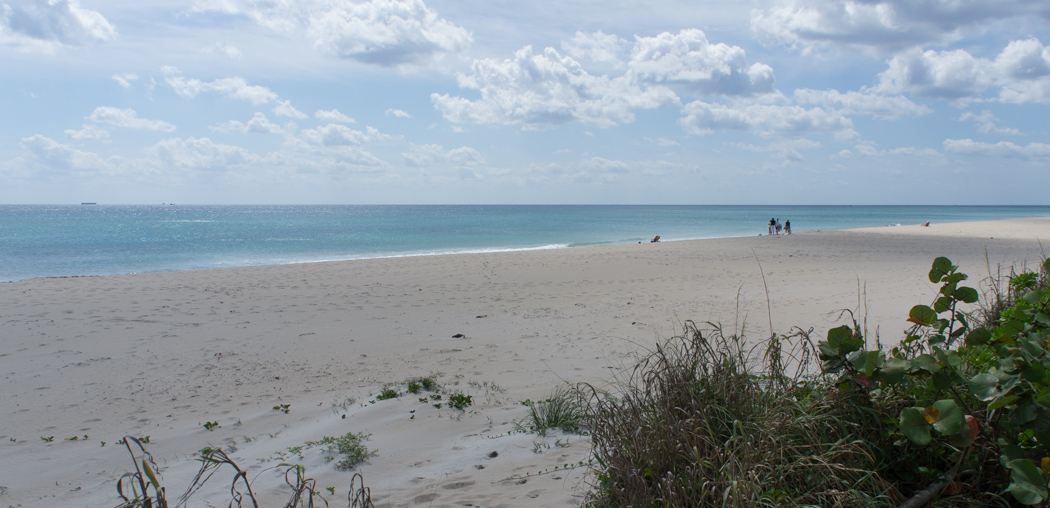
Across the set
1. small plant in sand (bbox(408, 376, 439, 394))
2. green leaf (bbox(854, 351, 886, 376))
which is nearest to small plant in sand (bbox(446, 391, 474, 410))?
small plant in sand (bbox(408, 376, 439, 394))

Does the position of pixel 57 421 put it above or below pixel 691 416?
below

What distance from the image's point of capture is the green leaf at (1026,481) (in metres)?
1.74

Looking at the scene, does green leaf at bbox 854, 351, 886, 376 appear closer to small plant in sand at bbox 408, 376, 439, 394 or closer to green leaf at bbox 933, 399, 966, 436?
green leaf at bbox 933, 399, 966, 436

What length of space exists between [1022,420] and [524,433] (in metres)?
2.99

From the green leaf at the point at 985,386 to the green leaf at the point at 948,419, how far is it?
0.29 ft

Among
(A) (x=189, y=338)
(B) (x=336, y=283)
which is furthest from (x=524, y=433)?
(B) (x=336, y=283)

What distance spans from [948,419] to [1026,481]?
25 cm

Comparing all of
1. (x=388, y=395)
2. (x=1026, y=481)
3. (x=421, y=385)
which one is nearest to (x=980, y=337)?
(x=1026, y=481)

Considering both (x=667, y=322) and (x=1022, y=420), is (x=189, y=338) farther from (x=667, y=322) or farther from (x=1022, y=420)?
(x=1022, y=420)

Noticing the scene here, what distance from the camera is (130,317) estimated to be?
9602 mm

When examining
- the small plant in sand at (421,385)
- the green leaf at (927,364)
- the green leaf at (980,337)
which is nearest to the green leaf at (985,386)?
the green leaf at (927,364)

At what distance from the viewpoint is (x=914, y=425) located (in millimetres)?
2037

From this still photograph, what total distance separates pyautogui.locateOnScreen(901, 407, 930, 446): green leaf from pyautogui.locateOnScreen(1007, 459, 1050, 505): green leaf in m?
0.24

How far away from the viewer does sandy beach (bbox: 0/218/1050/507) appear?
379 cm
